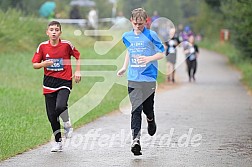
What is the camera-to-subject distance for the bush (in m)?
28.8

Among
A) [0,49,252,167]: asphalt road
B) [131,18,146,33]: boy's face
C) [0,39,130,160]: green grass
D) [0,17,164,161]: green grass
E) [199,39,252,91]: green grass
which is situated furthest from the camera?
[199,39,252,91]: green grass

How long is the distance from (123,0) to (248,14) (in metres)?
58.3

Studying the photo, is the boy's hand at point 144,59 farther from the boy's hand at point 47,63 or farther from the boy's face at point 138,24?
the boy's hand at point 47,63

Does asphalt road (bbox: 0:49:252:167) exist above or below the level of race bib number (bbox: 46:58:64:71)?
below

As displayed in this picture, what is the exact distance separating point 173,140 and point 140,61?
217 cm

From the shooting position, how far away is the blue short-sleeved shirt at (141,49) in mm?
10023

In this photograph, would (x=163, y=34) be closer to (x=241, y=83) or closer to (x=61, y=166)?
(x=241, y=83)

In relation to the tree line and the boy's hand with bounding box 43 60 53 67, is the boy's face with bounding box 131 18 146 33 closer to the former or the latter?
the boy's hand with bounding box 43 60 53 67

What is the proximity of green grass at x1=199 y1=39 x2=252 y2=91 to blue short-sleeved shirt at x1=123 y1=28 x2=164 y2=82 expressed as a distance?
1349cm

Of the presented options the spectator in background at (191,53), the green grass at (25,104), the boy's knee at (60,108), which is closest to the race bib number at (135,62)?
the boy's knee at (60,108)

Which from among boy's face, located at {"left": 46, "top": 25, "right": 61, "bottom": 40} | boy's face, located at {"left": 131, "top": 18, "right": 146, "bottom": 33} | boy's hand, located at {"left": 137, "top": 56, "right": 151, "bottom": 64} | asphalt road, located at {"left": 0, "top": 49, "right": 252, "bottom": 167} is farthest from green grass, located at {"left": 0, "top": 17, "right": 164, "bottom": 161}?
boy's face, located at {"left": 131, "top": 18, "right": 146, "bottom": 33}

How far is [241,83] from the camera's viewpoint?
26.2 m

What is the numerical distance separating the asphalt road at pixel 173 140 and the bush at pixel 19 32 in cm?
1072

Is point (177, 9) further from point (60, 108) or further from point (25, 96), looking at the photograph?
point (60, 108)
